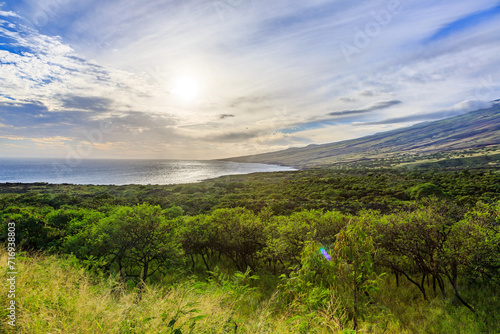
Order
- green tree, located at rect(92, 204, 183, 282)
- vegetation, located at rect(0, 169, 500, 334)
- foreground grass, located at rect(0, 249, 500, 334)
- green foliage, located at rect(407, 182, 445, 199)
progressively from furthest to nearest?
green foliage, located at rect(407, 182, 445, 199) → green tree, located at rect(92, 204, 183, 282) → vegetation, located at rect(0, 169, 500, 334) → foreground grass, located at rect(0, 249, 500, 334)

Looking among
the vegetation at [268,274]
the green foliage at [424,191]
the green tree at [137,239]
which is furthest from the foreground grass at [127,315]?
the green foliage at [424,191]

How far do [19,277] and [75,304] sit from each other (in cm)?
334

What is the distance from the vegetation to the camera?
512 centimetres

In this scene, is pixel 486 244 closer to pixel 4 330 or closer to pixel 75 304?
pixel 75 304

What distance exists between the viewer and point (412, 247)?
10.8 metres

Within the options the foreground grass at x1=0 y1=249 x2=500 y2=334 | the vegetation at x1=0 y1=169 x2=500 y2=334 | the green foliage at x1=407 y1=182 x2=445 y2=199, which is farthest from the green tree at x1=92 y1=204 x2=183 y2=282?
the green foliage at x1=407 y1=182 x2=445 y2=199

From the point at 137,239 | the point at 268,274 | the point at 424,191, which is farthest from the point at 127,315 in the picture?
the point at 424,191

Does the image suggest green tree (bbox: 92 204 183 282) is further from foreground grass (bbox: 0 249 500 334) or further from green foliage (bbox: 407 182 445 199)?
green foliage (bbox: 407 182 445 199)

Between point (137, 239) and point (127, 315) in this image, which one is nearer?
point (127, 315)

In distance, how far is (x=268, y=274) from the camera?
15.7 m

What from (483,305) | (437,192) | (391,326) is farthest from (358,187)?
(391,326)

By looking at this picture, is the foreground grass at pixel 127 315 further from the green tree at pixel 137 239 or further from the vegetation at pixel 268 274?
the green tree at pixel 137 239

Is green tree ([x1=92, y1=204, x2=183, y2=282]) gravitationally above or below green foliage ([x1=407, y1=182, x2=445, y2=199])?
above

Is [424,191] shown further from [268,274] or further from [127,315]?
[127,315]
